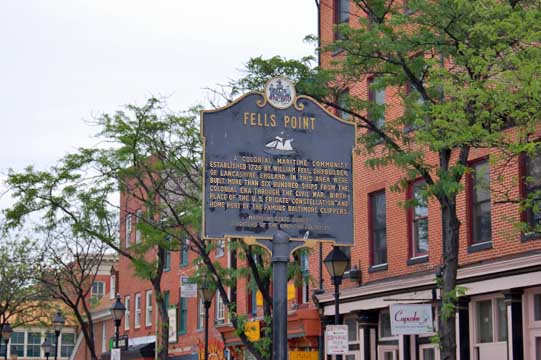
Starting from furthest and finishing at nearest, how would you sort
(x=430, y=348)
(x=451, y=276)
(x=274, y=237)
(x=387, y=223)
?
(x=387, y=223)
(x=430, y=348)
(x=451, y=276)
(x=274, y=237)

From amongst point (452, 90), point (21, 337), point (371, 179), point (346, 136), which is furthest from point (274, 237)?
point (21, 337)

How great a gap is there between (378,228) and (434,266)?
12.7ft

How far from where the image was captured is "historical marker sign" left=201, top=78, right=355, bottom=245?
56.2 feet

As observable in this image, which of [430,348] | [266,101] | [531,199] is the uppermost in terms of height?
[266,101]

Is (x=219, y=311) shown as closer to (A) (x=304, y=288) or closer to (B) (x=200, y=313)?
(B) (x=200, y=313)

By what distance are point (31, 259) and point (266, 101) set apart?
38040 mm

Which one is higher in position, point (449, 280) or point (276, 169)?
point (276, 169)

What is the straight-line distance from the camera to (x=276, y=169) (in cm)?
1739

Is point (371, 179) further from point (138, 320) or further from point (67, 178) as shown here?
point (138, 320)

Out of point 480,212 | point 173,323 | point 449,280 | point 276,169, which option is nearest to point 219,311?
point 173,323

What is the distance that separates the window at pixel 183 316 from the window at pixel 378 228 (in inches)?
716

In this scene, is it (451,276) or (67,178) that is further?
(67,178)

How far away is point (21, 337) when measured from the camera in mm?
Result: 93375

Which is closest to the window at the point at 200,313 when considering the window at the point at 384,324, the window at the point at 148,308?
the window at the point at 148,308
